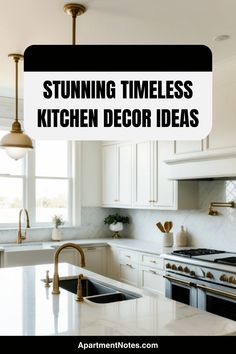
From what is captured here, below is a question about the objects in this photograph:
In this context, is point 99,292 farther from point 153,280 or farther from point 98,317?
point 153,280

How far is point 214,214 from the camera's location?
416cm

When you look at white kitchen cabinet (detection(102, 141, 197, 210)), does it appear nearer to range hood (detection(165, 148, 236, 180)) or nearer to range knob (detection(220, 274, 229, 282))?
range hood (detection(165, 148, 236, 180))

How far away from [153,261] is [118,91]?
3096mm

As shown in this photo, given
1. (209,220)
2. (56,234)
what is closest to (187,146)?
(209,220)

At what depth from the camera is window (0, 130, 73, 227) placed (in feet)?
16.7

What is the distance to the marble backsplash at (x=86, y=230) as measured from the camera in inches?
202

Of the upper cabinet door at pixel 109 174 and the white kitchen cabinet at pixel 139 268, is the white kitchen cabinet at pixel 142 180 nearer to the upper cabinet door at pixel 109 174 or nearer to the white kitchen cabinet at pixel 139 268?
the upper cabinet door at pixel 109 174

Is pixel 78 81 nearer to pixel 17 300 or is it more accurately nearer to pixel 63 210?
pixel 17 300

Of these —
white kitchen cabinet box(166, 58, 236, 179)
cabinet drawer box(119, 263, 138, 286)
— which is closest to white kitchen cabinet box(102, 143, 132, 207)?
cabinet drawer box(119, 263, 138, 286)

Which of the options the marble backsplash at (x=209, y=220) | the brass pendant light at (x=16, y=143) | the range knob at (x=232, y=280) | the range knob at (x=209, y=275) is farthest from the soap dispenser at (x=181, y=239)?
the brass pendant light at (x=16, y=143)

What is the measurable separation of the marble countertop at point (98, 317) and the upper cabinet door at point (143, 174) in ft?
7.71

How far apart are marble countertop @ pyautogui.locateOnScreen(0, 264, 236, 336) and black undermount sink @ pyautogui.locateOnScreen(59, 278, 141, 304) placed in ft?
0.25
